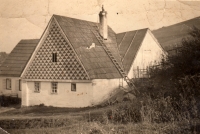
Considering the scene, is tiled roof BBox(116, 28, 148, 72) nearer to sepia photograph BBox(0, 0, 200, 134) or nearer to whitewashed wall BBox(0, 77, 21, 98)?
sepia photograph BBox(0, 0, 200, 134)

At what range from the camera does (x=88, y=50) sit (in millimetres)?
17828

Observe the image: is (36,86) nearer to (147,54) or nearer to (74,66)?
(74,66)

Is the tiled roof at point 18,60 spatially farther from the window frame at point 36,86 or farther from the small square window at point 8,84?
the window frame at point 36,86

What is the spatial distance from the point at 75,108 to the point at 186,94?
Result: 8.70 m

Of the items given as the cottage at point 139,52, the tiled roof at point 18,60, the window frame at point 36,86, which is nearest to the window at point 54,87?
the window frame at point 36,86

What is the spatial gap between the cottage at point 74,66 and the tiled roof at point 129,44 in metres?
0.09

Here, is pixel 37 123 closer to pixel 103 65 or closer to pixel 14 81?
pixel 103 65

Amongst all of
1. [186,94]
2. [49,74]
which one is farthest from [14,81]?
[186,94]

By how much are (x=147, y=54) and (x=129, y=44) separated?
6.34 ft

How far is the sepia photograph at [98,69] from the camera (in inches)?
404

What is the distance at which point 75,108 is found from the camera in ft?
54.3

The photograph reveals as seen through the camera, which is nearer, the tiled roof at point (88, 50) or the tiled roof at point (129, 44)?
the tiled roof at point (88, 50)

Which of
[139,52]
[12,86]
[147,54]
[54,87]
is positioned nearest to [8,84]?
[12,86]

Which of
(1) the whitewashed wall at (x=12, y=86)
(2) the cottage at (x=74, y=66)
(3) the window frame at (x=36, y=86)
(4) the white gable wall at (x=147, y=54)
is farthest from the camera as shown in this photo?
(1) the whitewashed wall at (x=12, y=86)
